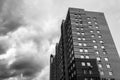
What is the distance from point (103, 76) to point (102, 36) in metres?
19.9

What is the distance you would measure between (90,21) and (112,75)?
28353mm

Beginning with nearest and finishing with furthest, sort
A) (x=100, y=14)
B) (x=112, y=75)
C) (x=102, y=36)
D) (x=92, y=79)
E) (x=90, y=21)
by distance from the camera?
(x=92, y=79) → (x=112, y=75) → (x=102, y=36) → (x=90, y=21) → (x=100, y=14)

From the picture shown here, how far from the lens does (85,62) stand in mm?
46844

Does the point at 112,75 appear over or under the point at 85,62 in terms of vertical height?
under

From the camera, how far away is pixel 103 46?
54.0 metres

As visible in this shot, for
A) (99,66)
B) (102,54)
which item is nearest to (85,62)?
(99,66)

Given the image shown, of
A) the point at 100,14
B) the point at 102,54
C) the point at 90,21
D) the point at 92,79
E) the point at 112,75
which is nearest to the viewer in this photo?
the point at 92,79

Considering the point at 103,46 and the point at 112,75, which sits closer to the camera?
the point at 112,75

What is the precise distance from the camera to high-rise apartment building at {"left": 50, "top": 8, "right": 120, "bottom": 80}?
4547 centimetres

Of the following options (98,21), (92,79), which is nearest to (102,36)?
→ (98,21)

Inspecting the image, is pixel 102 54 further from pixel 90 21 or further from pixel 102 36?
pixel 90 21

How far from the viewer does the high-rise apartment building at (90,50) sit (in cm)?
4547

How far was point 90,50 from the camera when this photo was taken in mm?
50375

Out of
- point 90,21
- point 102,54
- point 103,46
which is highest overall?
point 90,21
